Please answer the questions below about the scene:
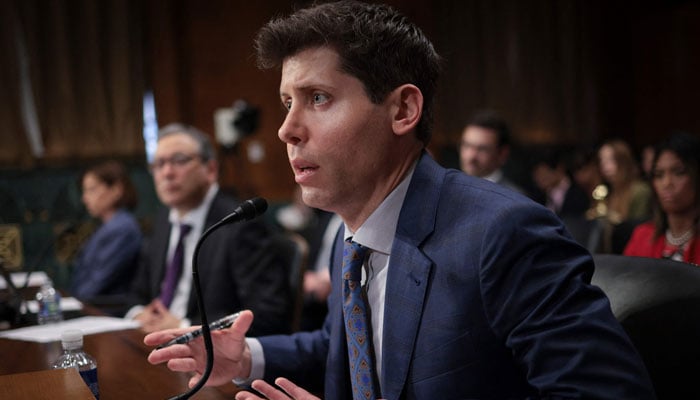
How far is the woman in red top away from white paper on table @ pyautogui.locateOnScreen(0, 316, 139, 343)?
2016mm

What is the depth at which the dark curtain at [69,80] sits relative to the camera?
615cm

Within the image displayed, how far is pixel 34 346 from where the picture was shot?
1.92 m

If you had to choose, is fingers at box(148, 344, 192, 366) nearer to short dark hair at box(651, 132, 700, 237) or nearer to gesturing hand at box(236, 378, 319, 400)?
gesturing hand at box(236, 378, 319, 400)

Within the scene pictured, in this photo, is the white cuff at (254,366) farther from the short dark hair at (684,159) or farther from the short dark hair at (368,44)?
the short dark hair at (684,159)

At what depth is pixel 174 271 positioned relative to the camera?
2912mm

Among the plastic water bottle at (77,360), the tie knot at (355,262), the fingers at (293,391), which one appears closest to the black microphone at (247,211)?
the tie knot at (355,262)

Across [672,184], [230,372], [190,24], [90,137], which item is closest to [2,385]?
[230,372]

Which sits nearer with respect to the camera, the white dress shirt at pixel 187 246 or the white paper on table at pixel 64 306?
the white paper on table at pixel 64 306

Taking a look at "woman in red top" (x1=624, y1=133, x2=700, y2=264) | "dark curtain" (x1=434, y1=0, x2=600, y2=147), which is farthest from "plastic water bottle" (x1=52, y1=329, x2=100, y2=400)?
"dark curtain" (x1=434, y1=0, x2=600, y2=147)

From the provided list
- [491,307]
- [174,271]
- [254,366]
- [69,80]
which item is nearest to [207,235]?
[254,366]

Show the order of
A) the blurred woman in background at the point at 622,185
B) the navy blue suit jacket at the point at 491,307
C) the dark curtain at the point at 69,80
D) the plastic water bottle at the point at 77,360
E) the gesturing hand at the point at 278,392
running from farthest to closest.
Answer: the dark curtain at the point at 69,80
the blurred woman in background at the point at 622,185
the plastic water bottle at the point at 77,360
the gesturing hand at the point at 278,392
the navy blue suit jacket at the point at 491,307

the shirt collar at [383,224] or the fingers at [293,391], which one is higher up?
the shirt collar at [383,224]

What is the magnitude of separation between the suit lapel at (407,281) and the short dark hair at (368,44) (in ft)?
0.49

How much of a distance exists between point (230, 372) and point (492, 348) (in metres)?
0.56
